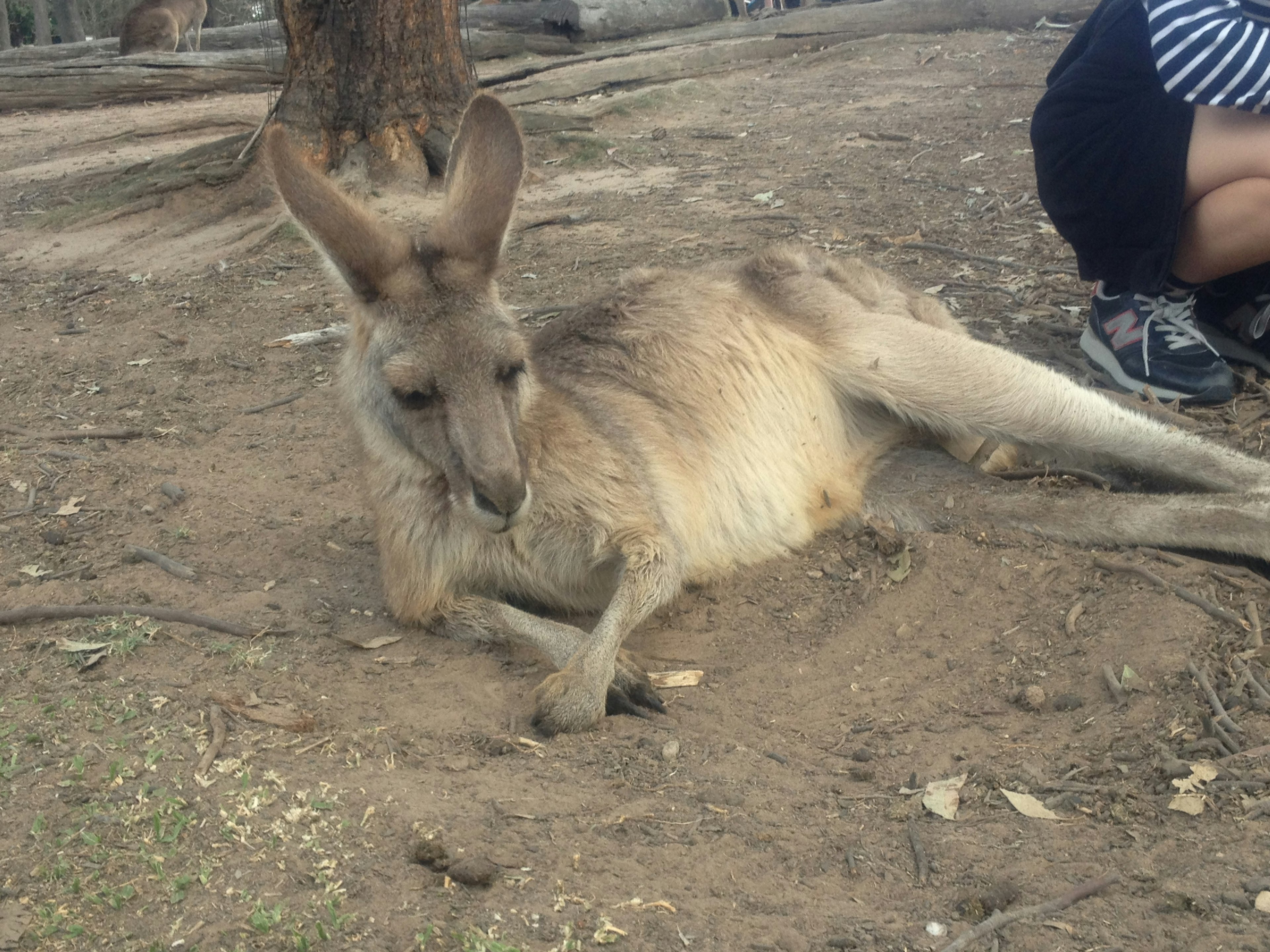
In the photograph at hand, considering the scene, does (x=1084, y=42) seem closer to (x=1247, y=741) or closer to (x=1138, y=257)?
(x=1138, y=257)

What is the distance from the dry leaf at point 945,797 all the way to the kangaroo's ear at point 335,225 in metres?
1.90

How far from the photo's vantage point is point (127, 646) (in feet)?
10.1

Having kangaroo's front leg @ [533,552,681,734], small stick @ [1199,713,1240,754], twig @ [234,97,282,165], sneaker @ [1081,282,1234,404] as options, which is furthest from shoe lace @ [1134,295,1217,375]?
twig @ [234,97,282,165]

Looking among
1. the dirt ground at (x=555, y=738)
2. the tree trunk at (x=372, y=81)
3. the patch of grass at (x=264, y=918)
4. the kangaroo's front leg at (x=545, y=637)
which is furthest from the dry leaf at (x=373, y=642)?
the tree trunk at (x=372, y=81)

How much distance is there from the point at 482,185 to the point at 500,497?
39.8 inches

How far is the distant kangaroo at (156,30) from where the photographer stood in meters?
14.5

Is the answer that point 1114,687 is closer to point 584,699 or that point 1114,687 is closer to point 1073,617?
point 1073,617

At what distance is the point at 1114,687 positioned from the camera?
9.55ft

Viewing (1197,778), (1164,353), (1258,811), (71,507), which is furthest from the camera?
(1164,353)

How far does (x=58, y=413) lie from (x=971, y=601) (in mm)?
3829

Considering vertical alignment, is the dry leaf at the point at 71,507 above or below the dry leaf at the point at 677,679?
above

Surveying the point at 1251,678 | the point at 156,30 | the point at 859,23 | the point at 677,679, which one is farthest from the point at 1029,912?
the point at 156,30

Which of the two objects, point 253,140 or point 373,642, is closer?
point 373,642

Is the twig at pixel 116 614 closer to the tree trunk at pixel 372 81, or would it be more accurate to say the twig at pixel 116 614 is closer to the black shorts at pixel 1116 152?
the black shorts at pixel 1116 152
